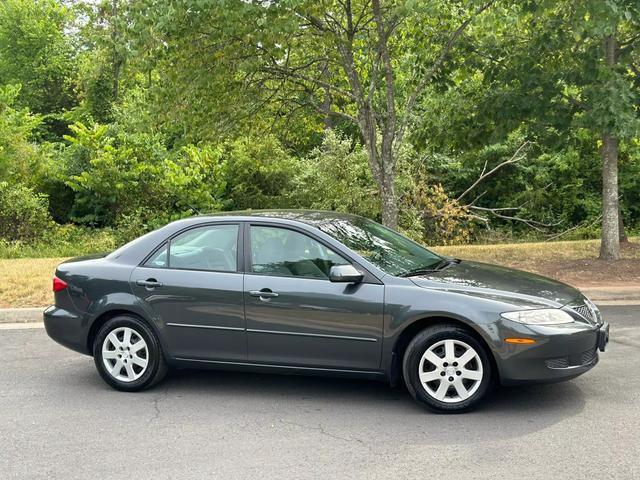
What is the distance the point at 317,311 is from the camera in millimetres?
5191

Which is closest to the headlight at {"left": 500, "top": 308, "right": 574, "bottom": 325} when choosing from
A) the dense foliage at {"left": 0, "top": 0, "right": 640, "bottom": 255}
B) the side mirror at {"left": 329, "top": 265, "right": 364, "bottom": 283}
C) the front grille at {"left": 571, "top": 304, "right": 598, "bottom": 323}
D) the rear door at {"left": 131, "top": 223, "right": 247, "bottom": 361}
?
the front grille at {"left": 571, "top": 304, "right": 598, "bottom": 323}

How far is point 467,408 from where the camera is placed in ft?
16.1

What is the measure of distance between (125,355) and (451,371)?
267 centimetres

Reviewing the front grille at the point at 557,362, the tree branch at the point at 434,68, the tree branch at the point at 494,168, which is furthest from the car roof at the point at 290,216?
the tree branch at the point at 494,168

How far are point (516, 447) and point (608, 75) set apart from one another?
8563 millimetres

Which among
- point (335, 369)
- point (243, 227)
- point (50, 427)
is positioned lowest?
point (50, 427)

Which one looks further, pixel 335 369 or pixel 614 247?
pixel 614 247

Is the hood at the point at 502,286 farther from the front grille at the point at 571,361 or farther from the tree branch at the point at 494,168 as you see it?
the tree branch at the point at 494,168

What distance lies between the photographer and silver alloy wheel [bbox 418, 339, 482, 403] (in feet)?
16.1

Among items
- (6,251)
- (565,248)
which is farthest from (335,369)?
(6,251)

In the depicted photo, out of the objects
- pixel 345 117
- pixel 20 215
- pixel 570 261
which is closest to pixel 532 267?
pixel 570 261

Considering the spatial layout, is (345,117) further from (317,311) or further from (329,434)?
(329,434)

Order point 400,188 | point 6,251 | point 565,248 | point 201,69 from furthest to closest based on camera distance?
point 400,188 < point 6,251 < point 565,248 < point 201,69

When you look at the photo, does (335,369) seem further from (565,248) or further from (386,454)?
(565,248)
